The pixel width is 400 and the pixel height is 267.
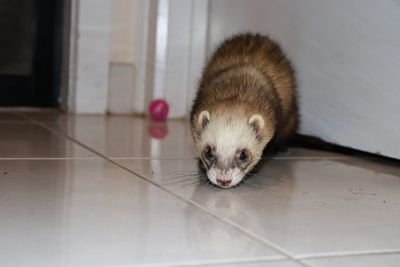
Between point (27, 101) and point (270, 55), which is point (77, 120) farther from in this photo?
point (270, 55)

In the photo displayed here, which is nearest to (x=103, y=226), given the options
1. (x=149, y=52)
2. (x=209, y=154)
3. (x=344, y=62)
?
(x=209, y=154)

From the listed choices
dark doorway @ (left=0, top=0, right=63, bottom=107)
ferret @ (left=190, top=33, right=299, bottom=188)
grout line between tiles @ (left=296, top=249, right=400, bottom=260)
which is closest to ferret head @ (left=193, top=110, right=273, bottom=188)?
ferret @ (left=190, top=33, right=299, bottom=188)

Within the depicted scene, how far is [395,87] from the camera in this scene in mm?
1410

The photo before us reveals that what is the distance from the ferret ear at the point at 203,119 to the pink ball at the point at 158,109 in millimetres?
927

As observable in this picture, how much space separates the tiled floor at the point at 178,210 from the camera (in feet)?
2.36

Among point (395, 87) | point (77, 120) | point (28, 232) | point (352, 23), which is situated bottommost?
point (77, 120)

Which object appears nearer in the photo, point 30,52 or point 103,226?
point 103,226

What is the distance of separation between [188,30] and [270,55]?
701mm

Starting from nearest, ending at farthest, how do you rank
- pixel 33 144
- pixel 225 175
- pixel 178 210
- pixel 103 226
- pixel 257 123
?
pixel 103 226
pixel 178 210
pixel 225 175
pixel 257 123
pixel 33 144

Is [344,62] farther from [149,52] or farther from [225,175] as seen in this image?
[149,52]

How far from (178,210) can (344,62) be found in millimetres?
820

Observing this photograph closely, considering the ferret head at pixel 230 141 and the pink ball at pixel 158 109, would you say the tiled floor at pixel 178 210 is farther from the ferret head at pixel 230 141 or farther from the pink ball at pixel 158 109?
the pink ball at pixel 158 109

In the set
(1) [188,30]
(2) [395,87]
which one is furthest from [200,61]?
(2) [395,87]

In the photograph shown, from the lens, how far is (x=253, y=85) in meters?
1.40
